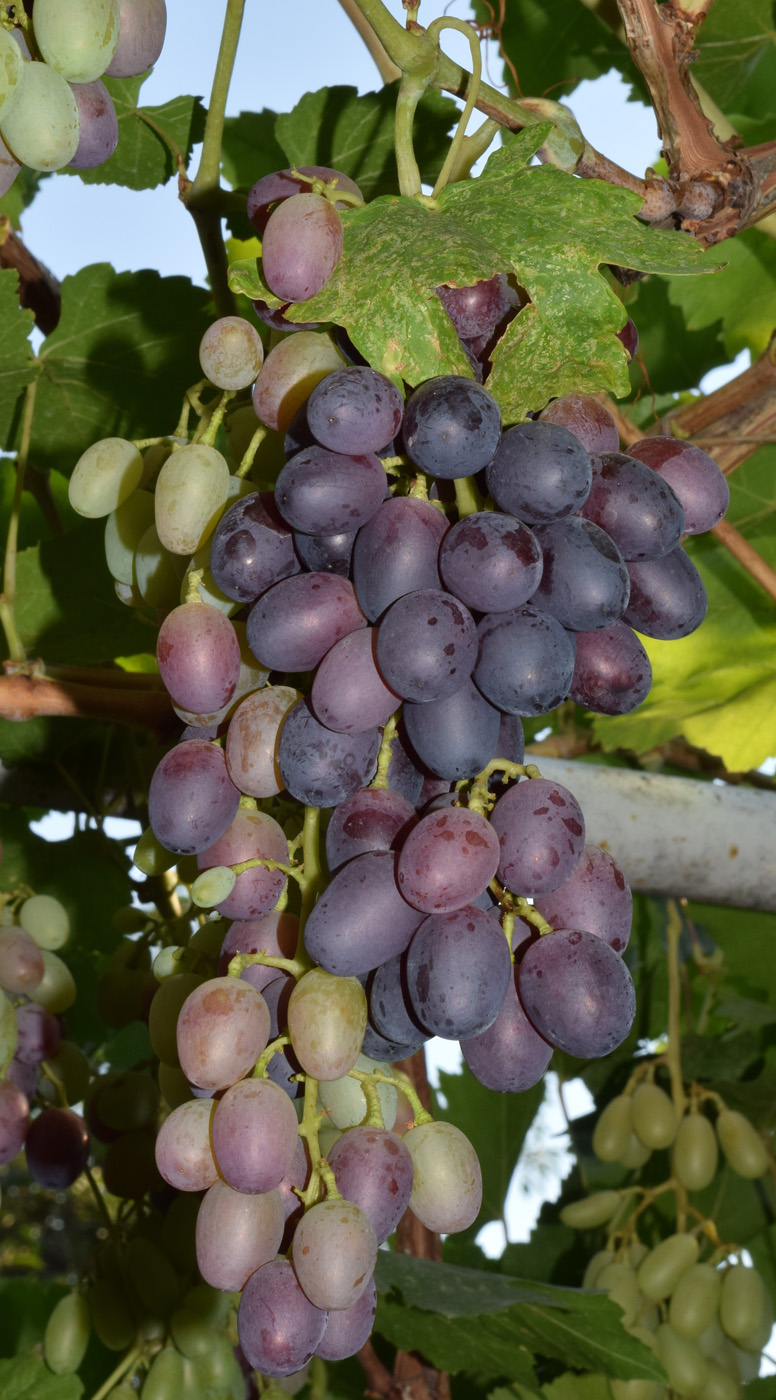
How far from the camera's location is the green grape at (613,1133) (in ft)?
3.97

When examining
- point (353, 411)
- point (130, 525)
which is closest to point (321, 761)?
point (353, 411)

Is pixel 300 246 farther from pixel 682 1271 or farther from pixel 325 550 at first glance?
pixel 682 1271

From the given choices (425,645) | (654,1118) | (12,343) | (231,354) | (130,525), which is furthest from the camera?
(654,1118)

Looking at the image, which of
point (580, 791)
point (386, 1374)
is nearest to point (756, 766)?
point (580, 791)

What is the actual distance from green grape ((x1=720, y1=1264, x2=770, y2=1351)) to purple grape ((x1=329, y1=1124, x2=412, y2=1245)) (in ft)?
2.73

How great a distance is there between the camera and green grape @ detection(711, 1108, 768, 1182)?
1188mm

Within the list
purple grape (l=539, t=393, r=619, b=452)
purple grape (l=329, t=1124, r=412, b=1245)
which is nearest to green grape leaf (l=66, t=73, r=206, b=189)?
purple grape (l=539, t=393, r=619, b=452)

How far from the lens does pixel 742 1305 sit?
1.10 m

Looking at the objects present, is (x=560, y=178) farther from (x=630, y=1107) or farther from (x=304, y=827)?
(x=630, y=1107)

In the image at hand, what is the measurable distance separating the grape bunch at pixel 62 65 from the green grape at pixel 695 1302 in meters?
1.11

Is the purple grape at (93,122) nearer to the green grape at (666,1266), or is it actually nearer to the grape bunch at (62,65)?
the grape bunch at (62,65)

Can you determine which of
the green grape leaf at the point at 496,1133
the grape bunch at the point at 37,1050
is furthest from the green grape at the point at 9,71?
the green grape leaf at the point at 496,1133

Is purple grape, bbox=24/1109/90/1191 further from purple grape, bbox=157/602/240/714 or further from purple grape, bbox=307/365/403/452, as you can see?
purple grape, bbox=307/365/403/452

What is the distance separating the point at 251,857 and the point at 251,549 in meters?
0.13
